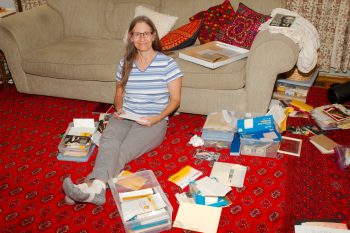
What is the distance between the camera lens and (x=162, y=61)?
2.33 m

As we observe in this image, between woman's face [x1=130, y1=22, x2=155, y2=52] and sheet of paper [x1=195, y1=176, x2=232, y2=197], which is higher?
woman's face [x1=130, y1=22, x2=155, y2=52]

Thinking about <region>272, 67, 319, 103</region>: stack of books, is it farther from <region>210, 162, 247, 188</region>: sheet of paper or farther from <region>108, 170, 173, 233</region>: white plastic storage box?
<region>108, 170, 173, 233</region>: white plastic storage box

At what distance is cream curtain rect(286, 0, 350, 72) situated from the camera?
3.16 metres

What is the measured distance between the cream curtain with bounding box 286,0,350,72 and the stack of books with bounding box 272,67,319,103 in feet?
1.28

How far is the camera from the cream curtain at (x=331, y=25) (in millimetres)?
3162

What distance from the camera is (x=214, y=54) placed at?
2.65m

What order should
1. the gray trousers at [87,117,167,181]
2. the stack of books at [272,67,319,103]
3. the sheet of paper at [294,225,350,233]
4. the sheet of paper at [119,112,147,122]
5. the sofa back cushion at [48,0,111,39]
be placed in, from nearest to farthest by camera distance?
1. the sheet of paper at [294,225,350,233]
2. the gray trousers at [87,117,167,181]
3. the sheet of paper at [119,112,147,122]
4. the stack of books at [272,67,319,103]
5. the sofa back cushion at [48,0,111,39]

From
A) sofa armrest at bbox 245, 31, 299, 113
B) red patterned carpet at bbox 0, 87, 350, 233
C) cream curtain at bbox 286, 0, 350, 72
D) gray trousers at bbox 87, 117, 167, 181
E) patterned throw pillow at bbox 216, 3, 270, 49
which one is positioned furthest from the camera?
cream curtain at bbox 286, 0, 350, 72

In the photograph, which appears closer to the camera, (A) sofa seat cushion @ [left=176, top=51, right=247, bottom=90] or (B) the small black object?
(A) sofa seat cushion @ [left=176, top=51, right=247, bottom=90]

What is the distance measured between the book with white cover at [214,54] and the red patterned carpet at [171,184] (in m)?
0.50

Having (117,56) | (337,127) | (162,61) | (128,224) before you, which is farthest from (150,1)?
(128,224)

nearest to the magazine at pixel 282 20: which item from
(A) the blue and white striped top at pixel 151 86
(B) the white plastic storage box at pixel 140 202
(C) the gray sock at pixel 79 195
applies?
(A) the blue and white striped top at pixel 151 86

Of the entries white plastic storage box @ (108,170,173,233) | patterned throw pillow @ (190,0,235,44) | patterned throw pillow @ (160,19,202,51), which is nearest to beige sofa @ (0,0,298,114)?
patterned throw pillow @ (190,0,235,44)

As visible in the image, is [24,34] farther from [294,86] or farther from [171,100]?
[294,86]
